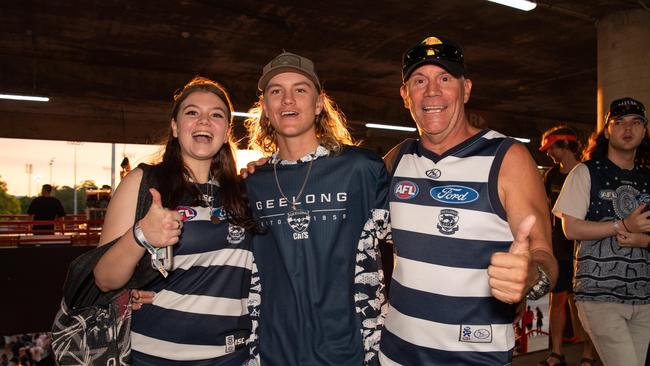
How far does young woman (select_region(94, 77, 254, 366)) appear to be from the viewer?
7.07ft

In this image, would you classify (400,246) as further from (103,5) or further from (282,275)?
(103,5)

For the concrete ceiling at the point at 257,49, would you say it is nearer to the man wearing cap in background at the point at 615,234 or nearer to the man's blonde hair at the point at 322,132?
the man wearing cap in background at the point at 615,234

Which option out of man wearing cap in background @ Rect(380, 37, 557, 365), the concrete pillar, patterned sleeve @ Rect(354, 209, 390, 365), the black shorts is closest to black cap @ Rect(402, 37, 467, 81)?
man wearing cap in background @ Rect(380, 37, 557, 365)

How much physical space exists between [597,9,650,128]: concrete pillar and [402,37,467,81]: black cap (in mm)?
5988

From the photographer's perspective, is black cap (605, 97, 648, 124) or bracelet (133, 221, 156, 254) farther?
black cap (605, 97, 648, 124)

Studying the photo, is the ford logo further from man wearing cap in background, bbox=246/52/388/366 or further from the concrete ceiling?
Result: the concrete ceiling

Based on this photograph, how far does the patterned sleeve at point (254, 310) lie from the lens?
8.46 feet

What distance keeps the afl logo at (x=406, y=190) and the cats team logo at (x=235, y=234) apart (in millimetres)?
788

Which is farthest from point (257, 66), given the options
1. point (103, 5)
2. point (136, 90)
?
point (103, 5)

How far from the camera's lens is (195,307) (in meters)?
2.26

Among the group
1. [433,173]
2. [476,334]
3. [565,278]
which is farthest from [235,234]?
[565,278]

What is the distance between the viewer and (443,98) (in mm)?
2422

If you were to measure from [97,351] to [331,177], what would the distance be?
1.35 m

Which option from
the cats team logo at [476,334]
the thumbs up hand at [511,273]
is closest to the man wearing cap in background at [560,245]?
the cats team logo at [476,334]
